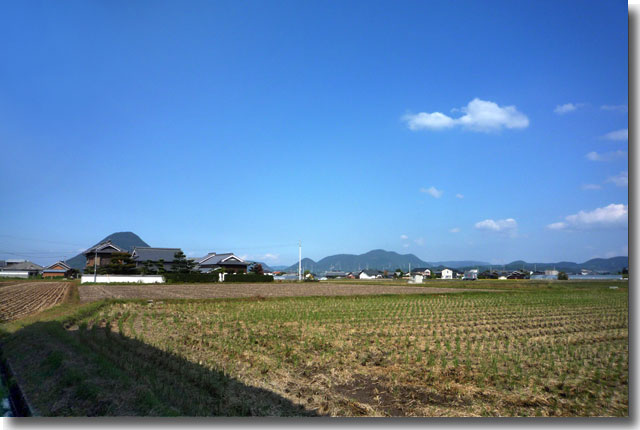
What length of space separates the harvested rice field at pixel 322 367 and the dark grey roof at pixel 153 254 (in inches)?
1143

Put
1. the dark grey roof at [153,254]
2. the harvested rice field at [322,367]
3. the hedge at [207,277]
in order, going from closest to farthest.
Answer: the harvested rice field at [322,367] → the hedge at [207,277] → the dark grey roof at [153,254]

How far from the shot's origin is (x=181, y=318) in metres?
12.4

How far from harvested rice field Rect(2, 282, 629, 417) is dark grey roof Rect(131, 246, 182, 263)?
29028 mm

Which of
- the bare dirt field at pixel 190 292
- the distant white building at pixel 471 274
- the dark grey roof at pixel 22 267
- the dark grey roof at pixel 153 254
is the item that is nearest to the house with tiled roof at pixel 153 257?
the dark grey roof at pixel 153 254

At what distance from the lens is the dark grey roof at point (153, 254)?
3866 cm

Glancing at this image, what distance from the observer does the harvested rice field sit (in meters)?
4.25

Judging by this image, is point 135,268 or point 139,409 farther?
point 135,268

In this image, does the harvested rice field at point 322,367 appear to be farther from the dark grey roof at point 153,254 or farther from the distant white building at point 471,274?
the distant white building at point 471,274

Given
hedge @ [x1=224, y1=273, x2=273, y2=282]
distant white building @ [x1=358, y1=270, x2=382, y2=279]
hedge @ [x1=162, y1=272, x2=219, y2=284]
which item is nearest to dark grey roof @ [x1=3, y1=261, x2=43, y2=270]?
hedge @ [x1=162, y1=272, x2=219, y2=284]

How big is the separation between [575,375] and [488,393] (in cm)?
161

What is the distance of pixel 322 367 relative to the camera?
612 centimetres

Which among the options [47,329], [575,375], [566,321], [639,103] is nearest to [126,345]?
[47,329]

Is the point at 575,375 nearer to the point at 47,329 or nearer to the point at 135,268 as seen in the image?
the point at 47,329

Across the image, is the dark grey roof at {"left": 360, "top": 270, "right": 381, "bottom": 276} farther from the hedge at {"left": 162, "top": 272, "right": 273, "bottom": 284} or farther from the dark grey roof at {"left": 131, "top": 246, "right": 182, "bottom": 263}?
the dark grey roof at {"left": 131, "top": 246, "right": 182, "bottom": 263}
